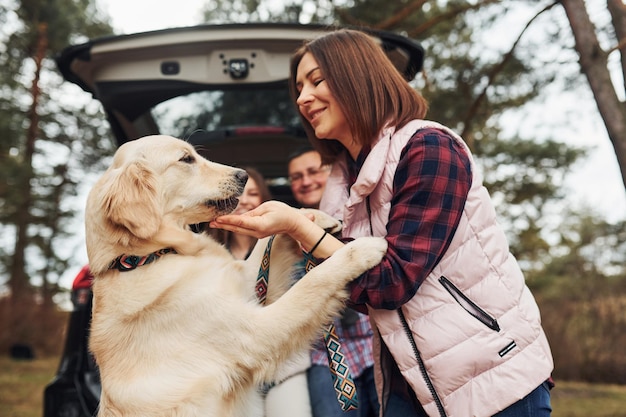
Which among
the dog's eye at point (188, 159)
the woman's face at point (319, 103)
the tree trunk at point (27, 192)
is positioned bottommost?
the tree trunk at point (27, 192)

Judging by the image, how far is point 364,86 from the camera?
1.87 metres

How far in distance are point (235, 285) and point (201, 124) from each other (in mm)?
1729

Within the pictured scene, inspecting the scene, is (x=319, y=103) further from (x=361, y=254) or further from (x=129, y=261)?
(x=129, y=261)

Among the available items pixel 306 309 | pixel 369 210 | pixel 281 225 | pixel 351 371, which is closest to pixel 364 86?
pixel 369 210

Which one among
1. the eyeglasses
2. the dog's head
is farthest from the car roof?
the dog's head

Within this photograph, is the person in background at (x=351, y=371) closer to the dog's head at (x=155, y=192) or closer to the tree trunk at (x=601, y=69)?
the dog's head at (x=155, y=192)

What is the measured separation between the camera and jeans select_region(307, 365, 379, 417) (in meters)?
2.55

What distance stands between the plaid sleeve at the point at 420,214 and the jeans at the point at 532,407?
0.45 meters

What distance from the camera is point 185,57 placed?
2.81 meters

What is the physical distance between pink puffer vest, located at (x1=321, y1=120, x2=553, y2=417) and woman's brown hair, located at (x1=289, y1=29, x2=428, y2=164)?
0.48ft

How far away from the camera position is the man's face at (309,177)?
3.29m

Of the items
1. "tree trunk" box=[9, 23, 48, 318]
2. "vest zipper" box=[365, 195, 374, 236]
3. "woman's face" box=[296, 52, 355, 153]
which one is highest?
"woman's face" box=[296, 52, 355, 153]

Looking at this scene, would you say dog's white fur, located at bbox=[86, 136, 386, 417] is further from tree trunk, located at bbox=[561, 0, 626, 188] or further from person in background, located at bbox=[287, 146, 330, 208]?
tree trunk, located at bbox=[561, 0, 626, 188]

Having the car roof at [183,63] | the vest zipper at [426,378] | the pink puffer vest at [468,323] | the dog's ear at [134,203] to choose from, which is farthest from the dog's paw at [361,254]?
the car roof at [183,63]
